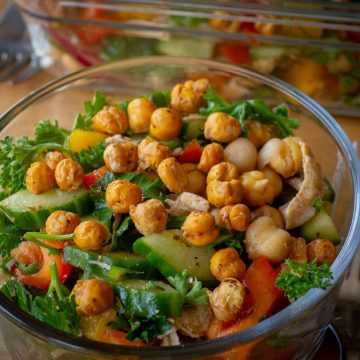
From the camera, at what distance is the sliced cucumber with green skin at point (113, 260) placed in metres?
0.82

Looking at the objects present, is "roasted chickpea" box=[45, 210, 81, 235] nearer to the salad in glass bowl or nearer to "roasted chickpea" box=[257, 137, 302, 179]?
the salad in glass bowl

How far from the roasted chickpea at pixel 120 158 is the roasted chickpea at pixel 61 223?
108 mm

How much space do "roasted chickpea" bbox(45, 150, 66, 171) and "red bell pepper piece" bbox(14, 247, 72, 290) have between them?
0.43 ft

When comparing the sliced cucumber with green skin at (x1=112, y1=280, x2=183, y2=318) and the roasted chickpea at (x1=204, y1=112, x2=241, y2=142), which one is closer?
the sliced cucumber with green skin at (x1=112, y1=280, x2=183, y2=318)

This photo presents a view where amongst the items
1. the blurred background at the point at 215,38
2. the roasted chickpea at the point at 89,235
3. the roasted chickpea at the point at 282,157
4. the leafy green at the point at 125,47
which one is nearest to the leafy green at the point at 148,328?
the roasted chickpea at the point at 89,235

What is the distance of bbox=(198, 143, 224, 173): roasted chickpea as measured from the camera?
3.08ft

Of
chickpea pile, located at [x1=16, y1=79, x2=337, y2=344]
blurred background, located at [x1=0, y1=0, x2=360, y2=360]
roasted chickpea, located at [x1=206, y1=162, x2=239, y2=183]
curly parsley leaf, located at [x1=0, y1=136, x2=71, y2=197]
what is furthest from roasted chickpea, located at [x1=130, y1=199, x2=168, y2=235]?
blurred background, located at [x1=0, y1=0, x2=360, y2=360]

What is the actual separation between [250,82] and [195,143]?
275 mm

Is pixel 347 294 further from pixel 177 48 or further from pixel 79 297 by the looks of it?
pixel 177 48

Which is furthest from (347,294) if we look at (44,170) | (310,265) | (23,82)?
(23,82)

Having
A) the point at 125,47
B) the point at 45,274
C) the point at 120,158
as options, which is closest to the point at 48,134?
the point at 120,158

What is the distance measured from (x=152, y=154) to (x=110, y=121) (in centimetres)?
12

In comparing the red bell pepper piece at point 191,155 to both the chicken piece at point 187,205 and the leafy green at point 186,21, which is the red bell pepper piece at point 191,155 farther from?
the leafy green at point 186,21

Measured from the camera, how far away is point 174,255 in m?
0.82
